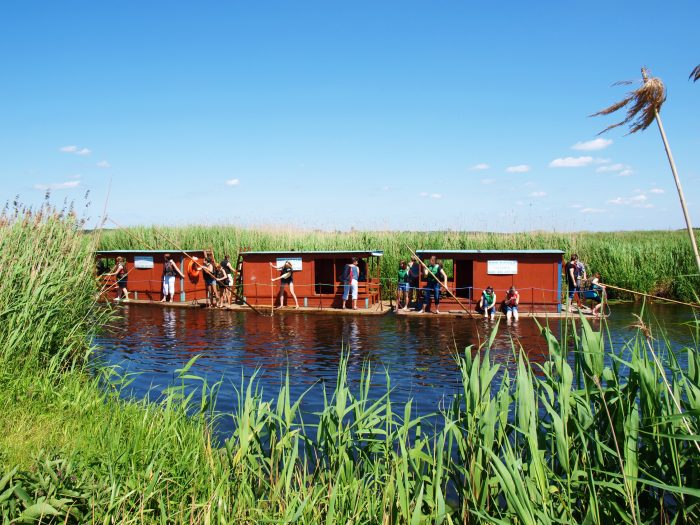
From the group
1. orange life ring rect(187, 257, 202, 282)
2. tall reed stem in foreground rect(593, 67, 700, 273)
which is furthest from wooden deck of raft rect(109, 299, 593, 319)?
tall reed stem in foreground rect(593, 67, 700, 273)

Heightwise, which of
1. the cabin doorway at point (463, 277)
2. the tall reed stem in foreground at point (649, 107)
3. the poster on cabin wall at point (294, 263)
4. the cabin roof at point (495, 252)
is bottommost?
the cabin doorway at point (463, 277)

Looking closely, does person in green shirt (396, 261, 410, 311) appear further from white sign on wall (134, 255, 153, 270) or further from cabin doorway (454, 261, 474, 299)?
white sign on wall (134, 255, 153, 270)

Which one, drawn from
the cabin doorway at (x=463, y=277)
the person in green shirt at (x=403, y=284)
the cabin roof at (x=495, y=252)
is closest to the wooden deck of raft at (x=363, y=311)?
the person in green shirt at (x=403, y=284)

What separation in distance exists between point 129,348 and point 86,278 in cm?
600

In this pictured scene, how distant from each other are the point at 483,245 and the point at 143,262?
1543 cm

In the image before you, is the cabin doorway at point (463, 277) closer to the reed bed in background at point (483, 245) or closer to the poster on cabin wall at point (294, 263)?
the reed bed in background at point (483, 245)

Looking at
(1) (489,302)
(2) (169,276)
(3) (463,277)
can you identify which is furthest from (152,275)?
(1) (489,302)

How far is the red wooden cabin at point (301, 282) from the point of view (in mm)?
24891

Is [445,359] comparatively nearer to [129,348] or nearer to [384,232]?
[129,348]

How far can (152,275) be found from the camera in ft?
92.3

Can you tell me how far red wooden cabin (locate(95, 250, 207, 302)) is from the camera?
1090 inches

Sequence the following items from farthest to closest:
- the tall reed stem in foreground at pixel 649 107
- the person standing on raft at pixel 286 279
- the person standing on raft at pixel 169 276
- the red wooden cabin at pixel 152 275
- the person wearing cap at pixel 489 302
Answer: the red wooden cabin at pixel 152 275, the person standing on raft at pixel 169 276, the person standing on raft at pixel 286 279, the person wearing cap at pixel 489 302, the tall reed stem in foreground at pixel 649 107

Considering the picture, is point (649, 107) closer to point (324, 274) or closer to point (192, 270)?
point (324, 274)

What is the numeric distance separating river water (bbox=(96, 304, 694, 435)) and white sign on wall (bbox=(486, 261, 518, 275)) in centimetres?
205
